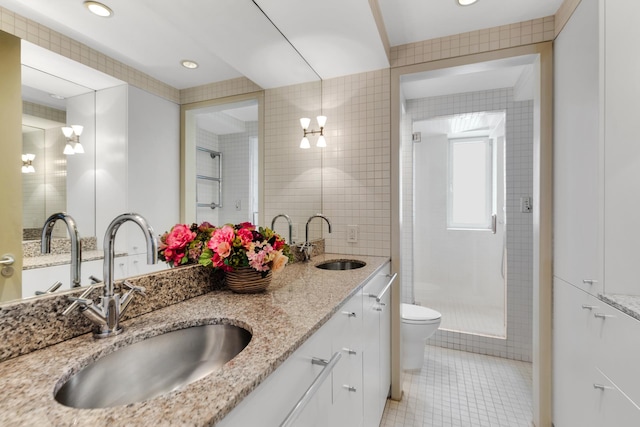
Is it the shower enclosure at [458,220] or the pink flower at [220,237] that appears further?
the shower enclosure at [458,220]

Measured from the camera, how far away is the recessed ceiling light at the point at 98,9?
797mm

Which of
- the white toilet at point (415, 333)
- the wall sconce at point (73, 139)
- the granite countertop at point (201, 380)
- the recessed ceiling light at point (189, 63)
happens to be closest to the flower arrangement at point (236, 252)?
the granite countertop at point (201, 380)

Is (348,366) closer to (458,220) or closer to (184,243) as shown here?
(184,243)

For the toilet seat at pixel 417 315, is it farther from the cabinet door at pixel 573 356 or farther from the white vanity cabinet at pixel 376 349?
the cabinet door at pixel 573 356

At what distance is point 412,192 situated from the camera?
10.2 ft

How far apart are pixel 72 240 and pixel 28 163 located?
0.20 m

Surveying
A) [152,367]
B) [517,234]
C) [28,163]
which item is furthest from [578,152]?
[28,163]

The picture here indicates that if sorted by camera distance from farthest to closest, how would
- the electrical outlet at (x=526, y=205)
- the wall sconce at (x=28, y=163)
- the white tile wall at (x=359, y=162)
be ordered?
the electrical outlet at (x=526, y=205), the white tile wall at (x=359, y=162), the wall sconce at (x=28, y=163)

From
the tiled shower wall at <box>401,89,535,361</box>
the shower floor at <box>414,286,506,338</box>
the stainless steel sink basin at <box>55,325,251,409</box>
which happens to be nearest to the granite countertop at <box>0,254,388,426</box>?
the stainless steel sink basin at <box>55,325,251,409</box>

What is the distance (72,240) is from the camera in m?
0.77

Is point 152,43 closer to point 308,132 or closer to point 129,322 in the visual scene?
point 129,322

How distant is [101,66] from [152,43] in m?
0.21

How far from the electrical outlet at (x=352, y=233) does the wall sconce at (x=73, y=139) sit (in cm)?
165

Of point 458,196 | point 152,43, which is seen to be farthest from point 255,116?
point 458,196
